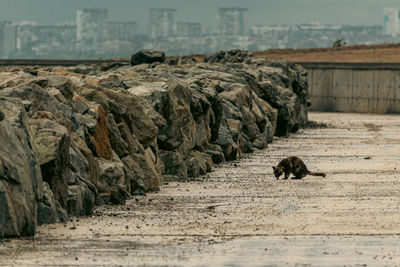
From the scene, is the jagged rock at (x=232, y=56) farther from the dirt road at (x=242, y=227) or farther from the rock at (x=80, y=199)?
the rock at (x=80, y=199)

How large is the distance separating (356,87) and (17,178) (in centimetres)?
4100

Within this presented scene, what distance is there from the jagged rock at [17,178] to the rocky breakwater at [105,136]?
0.04 feet

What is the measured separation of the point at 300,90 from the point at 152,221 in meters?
30.9

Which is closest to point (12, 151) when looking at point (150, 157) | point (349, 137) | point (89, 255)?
point (89, 255)

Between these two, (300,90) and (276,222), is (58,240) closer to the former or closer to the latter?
(276,222)

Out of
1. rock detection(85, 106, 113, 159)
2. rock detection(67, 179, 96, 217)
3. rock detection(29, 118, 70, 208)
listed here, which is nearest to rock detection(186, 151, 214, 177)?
rock detection(85, 106, 113, 159)

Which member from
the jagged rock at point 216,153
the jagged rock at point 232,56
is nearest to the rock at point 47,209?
the jagged rock at point 216,153

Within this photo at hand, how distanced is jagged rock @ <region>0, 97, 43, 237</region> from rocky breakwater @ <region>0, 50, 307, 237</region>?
1 centimetres

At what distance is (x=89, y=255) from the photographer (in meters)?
11.1

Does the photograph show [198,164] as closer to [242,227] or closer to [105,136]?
[105,136]

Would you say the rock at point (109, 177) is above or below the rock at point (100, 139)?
below

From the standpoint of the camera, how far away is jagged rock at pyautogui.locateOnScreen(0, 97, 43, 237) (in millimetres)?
11883

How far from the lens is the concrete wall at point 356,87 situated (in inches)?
2016

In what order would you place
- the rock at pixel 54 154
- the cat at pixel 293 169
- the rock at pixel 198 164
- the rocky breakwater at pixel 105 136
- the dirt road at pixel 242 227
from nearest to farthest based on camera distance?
the dirt road at pixel 242 227
the rocky breakwater at pixel 105 136
the rock at pixel 54 154
the cat at pixel 293 169
the rock at pixel 198 164
